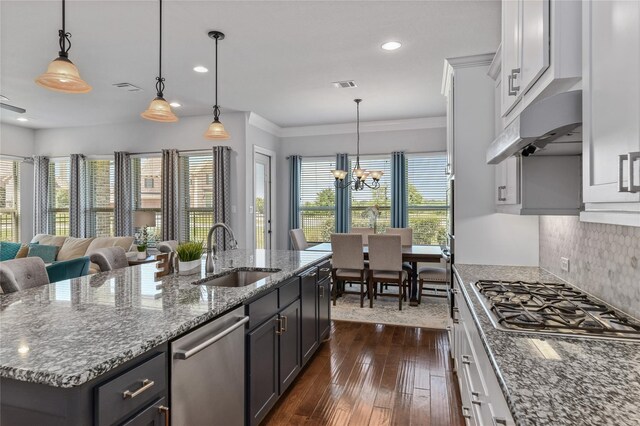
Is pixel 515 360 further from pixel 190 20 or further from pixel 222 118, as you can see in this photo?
pixel 222 118

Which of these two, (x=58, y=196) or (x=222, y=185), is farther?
(x=58, y=196)

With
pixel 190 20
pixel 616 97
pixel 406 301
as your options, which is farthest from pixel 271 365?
pixel 406 301

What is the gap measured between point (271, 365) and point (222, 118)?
181 inches

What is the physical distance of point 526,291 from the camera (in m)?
1.89

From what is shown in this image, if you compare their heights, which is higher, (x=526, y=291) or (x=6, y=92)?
(x=6, y=92)

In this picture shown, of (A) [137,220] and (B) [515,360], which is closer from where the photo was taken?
(B) [515,360]

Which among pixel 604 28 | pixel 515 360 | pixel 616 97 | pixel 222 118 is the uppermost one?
pixel 222 118

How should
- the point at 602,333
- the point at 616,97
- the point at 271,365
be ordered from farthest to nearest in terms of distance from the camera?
the point at 271,365 → the point at 602,333 → the point at 616,97

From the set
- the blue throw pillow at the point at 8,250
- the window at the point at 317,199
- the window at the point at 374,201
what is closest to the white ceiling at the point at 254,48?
the window at the point at 374,201

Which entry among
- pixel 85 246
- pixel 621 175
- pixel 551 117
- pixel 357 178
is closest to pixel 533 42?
pixel 551 117

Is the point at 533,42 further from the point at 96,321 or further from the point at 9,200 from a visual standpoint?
the point at 9,200

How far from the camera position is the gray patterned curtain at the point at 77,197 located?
664cm

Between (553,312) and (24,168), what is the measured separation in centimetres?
860

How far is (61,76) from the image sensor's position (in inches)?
76.0
